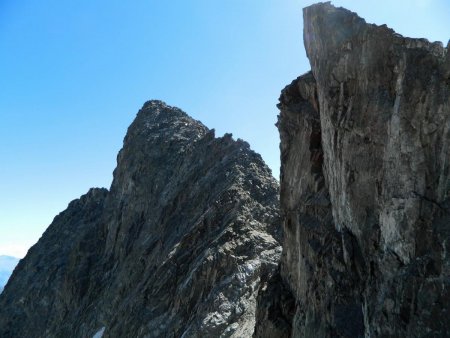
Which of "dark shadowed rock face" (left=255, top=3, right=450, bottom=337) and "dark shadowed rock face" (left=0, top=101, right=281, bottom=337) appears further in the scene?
"dark shadowed rock face" (left=0, top=101, right=281, bottom=337)

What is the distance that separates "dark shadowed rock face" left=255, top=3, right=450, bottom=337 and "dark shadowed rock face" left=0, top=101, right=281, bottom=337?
10.3m

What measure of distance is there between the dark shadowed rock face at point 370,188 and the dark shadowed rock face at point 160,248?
1032 cm

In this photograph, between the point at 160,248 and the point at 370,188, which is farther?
the point at 160,248

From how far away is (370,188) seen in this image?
15773 mm

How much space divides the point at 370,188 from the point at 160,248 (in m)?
37.9

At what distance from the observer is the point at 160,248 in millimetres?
50531

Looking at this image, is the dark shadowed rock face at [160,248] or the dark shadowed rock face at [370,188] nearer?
the dark shadowed rock face at [370,188]

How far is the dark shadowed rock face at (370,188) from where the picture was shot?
508 inches

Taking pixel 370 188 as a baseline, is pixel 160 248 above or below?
above

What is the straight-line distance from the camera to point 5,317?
256 ft

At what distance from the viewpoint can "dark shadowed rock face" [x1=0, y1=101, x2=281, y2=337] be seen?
37062mm

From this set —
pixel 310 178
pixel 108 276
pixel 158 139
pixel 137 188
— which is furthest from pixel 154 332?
pixel 158 139

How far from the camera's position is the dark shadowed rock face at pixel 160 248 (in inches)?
1459

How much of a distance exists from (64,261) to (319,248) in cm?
6847
